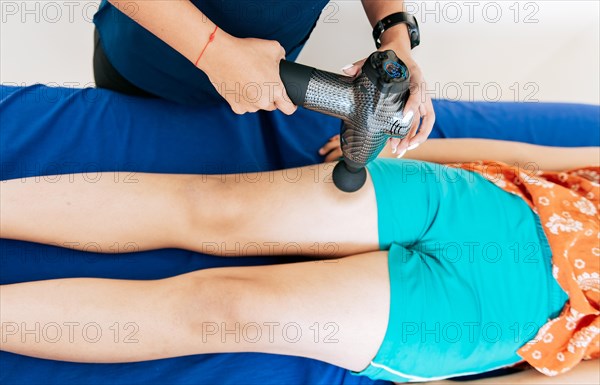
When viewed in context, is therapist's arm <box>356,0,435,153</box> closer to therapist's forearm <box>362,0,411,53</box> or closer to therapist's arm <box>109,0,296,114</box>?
therapist's forearm <box>362,0,411,53</box>

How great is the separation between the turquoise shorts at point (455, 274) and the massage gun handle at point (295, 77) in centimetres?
32

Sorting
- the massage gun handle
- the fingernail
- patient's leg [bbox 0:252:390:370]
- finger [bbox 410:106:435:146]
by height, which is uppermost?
the massage gun handle

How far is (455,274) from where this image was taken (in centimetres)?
101

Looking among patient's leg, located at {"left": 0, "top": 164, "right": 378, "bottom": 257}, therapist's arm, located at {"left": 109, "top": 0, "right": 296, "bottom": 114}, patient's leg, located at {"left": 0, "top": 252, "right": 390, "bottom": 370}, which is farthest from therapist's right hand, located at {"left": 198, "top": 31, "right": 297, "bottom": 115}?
patient's leg, located at {"left": 0, "top": 252, "right": 390, "bottom": 370}

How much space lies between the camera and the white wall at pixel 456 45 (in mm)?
1779

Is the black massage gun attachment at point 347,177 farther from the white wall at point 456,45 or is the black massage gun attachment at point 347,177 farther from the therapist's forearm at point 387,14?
the white wall at point 456,45

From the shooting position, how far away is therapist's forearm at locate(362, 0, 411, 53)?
40.6 inches

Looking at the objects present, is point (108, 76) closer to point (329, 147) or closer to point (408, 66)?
point (329, 147)

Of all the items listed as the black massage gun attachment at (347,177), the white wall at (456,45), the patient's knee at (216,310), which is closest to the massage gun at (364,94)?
the black massage gun attachment at (347,177)

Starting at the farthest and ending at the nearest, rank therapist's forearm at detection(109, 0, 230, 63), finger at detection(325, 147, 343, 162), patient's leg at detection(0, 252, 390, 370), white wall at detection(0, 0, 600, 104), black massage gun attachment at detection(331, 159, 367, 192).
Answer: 1. white wall at detection(0, 0, 600, 104)
2. finger at detection(325, 147, 343, 162)
3. black massage gun attachment at detection(331, 159, 367, 192)
4. patient's leg at detection(0, 252, 390, 370)
5. therapist's forearm at detection(109, 0, 230, 63)

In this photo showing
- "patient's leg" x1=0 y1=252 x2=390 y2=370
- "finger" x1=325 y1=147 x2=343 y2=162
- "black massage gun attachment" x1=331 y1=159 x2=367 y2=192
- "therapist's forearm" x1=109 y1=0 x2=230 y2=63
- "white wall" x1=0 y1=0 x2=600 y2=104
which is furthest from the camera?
"white wall" x1=0 y1=0 x2=600 y2=104

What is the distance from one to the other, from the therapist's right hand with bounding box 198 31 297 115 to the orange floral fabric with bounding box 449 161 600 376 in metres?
0.60

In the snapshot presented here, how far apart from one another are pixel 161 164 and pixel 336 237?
→ 50 centimetres

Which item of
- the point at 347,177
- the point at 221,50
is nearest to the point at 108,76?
the point at 221,50
